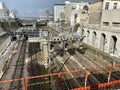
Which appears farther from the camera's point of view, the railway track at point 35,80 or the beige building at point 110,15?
the beige building at point 110,15

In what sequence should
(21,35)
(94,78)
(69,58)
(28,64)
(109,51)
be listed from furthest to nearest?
(21,35) < (109,51) < (69,58) < (28,64) < (94,78)

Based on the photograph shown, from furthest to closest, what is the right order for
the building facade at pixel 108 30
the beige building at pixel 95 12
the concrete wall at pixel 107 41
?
the beige building at pixel 95 12 < the building facade at pixel 108 30 < the concrete wall at pixel 107 41

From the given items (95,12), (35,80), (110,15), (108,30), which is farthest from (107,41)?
(35,80)

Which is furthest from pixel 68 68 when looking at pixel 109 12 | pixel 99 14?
pixel 99 14

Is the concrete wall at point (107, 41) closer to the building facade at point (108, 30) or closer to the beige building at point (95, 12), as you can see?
the building facade at point (108, 30)

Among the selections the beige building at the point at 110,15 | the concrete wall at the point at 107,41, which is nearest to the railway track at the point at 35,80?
the concrete wall at the point at 107,41

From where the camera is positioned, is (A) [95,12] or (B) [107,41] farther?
(A) [95,12]

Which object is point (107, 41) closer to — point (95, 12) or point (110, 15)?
point (110, 15)

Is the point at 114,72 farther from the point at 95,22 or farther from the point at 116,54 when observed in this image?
the point at 95,22

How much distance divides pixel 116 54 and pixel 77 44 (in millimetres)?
11620

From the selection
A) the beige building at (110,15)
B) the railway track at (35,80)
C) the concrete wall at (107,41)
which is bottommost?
the railway track at (35,80)

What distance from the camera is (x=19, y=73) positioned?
19.2m

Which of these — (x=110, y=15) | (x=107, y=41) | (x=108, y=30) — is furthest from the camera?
(x=110, y=15)

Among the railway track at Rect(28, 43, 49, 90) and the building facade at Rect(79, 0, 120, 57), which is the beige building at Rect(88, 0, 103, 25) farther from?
the railway track at Rect(28, 43, 49, 90)
